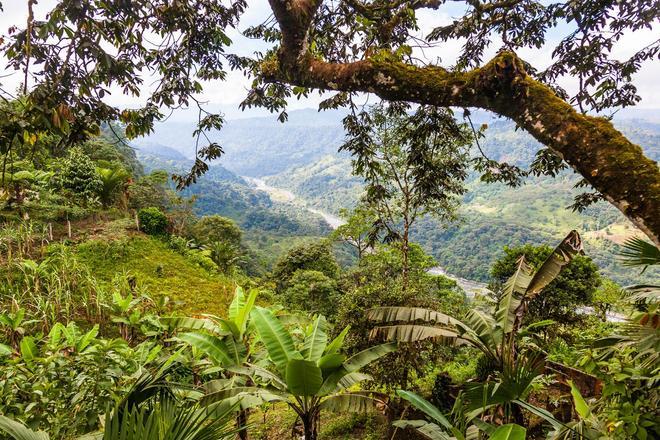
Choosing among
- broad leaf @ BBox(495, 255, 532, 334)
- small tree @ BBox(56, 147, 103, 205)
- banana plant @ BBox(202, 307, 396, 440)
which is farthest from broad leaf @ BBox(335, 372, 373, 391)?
small tree @ BBox(56, 147, 103, 205)

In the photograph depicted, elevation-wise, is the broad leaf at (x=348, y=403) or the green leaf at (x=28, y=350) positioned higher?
the green leaf at (x=28, y=350)

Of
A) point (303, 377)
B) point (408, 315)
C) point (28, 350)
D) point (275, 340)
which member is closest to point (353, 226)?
point (408, 315)

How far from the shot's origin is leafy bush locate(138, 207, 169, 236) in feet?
40.4

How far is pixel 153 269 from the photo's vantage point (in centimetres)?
989

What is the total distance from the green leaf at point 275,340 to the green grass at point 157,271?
5388 mm

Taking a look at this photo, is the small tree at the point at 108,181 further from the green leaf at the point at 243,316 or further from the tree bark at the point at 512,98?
the tree bark at the point at 512,98

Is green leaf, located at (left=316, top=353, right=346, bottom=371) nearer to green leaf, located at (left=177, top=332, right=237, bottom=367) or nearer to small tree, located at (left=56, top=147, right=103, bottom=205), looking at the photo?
green leaf, located at (left=177, top=332, right=237, bottom=367)

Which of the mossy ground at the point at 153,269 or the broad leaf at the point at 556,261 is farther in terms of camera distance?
the mossy ground at the point at 153,269

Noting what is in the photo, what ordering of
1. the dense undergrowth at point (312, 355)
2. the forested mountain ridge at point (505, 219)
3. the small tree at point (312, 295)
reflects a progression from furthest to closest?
the forested mountain ridge at point (505, 219)
the small tree at point (312, 295)
the dense undergrowth at point (312, 355)

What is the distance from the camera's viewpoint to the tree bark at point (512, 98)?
6.13 feet

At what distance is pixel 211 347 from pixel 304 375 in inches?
44.3

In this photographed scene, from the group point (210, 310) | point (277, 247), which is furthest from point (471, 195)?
point (210, 310)

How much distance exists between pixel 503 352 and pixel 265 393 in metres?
2.37

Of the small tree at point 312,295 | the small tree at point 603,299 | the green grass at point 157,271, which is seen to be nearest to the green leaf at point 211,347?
the green grass at point 157,271
